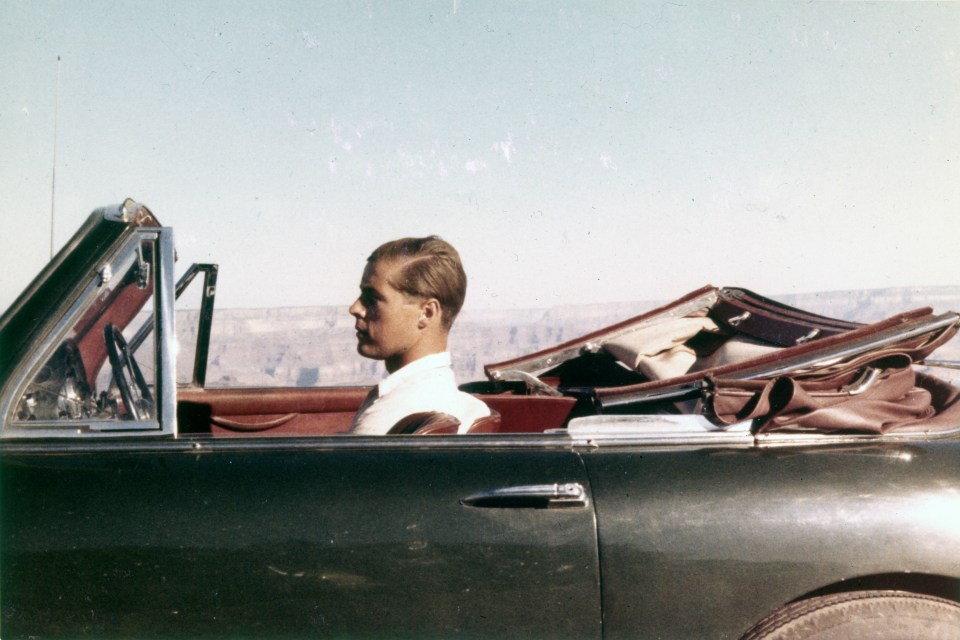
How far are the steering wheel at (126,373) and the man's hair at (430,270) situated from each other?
0.78 meters

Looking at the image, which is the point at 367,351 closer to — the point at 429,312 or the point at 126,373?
the point at 429,312

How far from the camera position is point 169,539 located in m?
1.82

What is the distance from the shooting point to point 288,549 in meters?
1.83

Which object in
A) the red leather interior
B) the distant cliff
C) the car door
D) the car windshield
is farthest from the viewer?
the distant cliff

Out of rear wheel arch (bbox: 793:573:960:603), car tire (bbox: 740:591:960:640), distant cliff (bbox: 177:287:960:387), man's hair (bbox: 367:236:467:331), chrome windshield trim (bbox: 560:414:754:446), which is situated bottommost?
car tire (bbox: 740:591:960:640)

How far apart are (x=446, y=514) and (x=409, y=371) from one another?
2.31 ft

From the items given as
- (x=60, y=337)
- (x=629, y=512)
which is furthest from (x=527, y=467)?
(x=60, y=337)

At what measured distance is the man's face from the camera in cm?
252

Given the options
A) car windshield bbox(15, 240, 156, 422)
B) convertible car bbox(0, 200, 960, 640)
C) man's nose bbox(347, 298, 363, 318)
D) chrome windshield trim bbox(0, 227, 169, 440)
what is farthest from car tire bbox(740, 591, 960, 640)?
car windshield bbox(15, 240, 156, 422)

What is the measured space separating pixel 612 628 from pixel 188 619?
950 millimetres

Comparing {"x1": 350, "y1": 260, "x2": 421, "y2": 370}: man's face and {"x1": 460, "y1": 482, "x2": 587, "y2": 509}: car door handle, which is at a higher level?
{"x1": 350, "y1": 260, "x2": 421, "y2": 370}: man's face

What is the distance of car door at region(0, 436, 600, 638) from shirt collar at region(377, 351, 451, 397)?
554 millimetres

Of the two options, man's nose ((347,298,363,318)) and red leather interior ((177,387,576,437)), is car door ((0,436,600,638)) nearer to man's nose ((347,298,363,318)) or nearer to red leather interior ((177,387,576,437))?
man's nose ((347,298,363,318))

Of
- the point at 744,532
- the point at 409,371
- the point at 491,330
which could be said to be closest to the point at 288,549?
the point at 409,371
